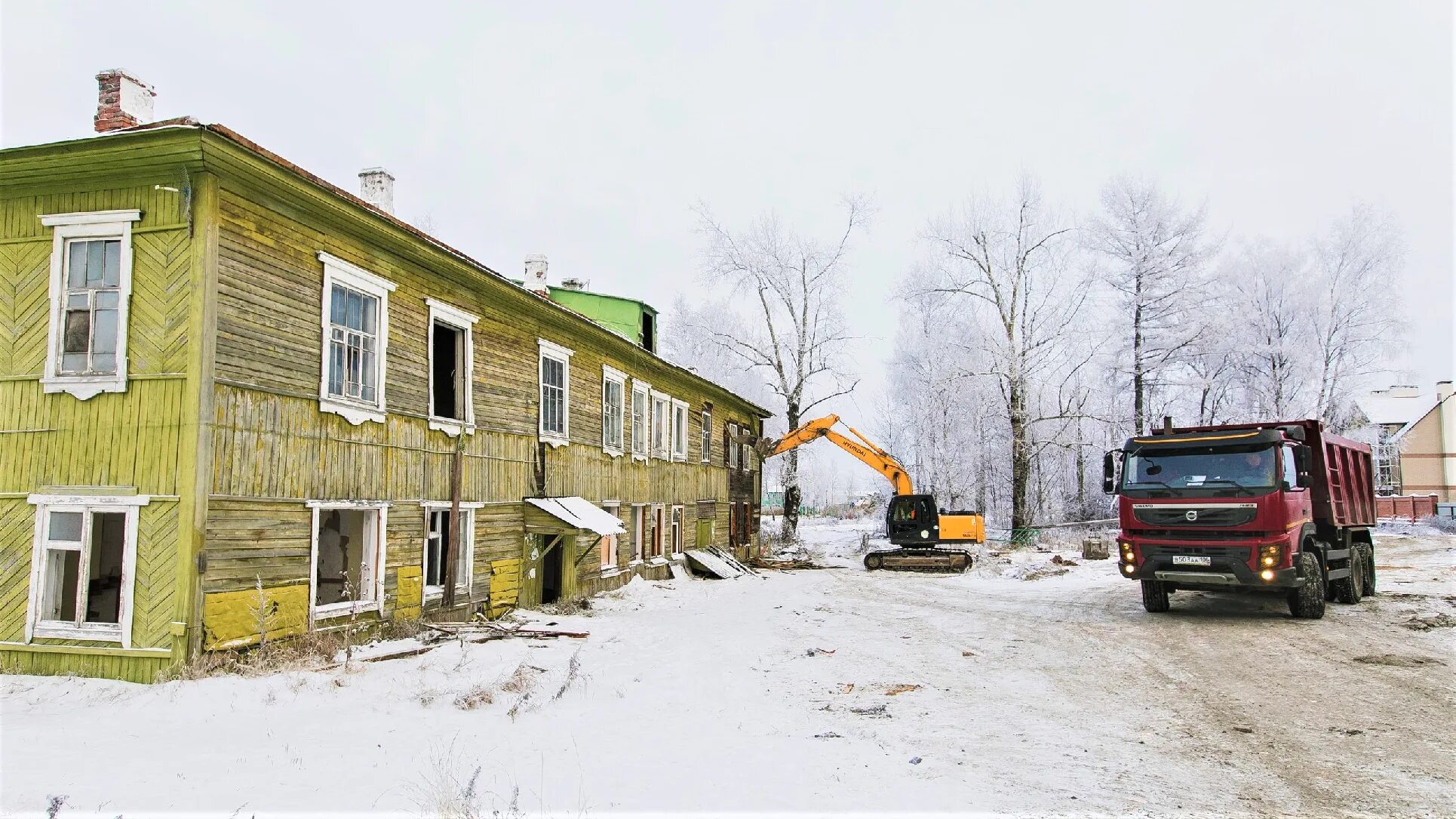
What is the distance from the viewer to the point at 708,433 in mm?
28641

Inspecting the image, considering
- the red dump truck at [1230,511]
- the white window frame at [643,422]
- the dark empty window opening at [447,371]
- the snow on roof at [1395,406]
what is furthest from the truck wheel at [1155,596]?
the snow on roof at [1395,406]

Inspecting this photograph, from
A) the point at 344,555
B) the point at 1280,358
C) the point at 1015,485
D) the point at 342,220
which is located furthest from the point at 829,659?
the point at 1280,358

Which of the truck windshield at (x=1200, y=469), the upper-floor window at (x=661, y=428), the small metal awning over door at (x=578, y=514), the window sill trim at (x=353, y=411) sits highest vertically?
the upper-floor window at (x=661, y=428)

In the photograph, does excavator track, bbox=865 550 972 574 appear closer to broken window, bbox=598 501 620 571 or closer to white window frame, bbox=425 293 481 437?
broken window, bbox=598 501 620 571

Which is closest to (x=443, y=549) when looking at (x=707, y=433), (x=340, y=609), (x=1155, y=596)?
(x=340, y=609)

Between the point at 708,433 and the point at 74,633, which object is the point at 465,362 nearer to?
the point at 74,633

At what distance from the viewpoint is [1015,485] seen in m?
34.2

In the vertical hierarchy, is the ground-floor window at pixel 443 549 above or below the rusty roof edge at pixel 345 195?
below

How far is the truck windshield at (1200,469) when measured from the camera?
13773 millimetres

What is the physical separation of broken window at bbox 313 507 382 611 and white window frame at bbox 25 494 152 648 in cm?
196


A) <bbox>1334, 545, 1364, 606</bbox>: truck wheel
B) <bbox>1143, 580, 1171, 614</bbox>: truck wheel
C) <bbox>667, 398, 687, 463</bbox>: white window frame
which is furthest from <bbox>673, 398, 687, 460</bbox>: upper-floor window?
<bbox>1334, 545, 1364, 606</bbox>: truck wheel

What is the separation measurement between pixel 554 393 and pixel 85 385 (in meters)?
8.61

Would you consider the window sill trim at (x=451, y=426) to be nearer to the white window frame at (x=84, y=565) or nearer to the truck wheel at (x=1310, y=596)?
the white window frame at (x=84, y=565)

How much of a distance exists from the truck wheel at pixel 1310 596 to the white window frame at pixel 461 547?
13.6 m
